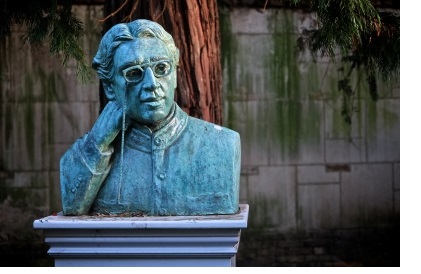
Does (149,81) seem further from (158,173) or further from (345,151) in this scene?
(345,151)

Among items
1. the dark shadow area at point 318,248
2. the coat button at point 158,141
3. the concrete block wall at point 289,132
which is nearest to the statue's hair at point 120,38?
the coat button at point 158,141

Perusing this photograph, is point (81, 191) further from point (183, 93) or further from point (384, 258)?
point (384, 258)

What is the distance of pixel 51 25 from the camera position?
4.76 m

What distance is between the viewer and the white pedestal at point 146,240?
3566 millimetres

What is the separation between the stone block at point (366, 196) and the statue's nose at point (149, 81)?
4208 millimetres

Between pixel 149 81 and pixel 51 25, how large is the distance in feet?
4.26

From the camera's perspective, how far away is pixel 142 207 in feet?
12.5

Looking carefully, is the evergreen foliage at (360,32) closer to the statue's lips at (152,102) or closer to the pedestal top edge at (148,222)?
the statue's lips at (152,102)

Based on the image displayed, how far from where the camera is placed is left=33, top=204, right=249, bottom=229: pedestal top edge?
3.54m

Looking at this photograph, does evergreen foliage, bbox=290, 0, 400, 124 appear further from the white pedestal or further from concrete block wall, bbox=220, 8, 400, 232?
concrete block wall, bbox=220, 8, 400, 232

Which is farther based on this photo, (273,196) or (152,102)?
(273,196)

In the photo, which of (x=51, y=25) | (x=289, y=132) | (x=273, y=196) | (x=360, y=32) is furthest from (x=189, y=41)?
(x=273, y=196)

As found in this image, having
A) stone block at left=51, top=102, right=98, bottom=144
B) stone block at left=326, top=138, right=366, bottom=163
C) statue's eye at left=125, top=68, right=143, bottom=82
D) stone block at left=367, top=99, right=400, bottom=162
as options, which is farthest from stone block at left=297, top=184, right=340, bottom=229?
statue's eye at left=125, top=68, right=143, bottom=82

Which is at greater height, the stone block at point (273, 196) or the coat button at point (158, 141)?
the coat button at point (158, 141)
